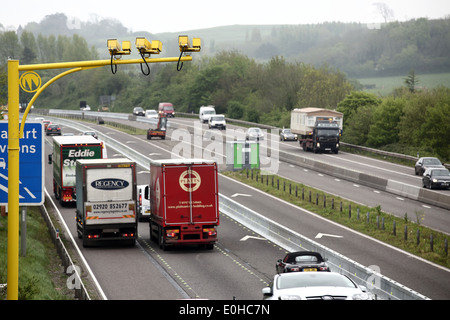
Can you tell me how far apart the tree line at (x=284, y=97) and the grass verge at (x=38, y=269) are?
1206 centimetres

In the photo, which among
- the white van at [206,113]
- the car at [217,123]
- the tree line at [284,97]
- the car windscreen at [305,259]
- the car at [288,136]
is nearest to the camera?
the car windscreen at [305,259]

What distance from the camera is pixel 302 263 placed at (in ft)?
78.5

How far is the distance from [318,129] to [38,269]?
50519 millimetres

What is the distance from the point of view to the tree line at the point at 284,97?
3002 inches

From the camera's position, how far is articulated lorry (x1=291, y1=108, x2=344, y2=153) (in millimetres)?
73688

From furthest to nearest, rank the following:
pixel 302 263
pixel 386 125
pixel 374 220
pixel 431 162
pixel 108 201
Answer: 1. pixel 386 125
2. pixel 431 162
3. pixel 374 220
4. pixel 108 201
5. pixel 302 263

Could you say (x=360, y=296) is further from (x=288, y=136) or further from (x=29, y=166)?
(x=288, y=136)

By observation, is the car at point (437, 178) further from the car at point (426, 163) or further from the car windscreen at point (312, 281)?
the car windscreen at point (312, 281)

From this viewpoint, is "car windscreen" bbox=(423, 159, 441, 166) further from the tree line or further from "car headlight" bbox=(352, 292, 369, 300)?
"car headlight" bbox=(352, 292, 369, 300)

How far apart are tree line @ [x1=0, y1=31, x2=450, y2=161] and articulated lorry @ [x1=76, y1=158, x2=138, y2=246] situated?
1426cm

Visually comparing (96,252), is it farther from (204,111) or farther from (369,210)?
(204,111)

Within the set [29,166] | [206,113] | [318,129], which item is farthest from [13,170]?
[206,113]

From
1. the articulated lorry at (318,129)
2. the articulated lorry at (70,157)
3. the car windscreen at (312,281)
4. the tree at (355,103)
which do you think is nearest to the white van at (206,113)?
the tree at (355,103)

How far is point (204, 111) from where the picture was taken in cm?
11294
